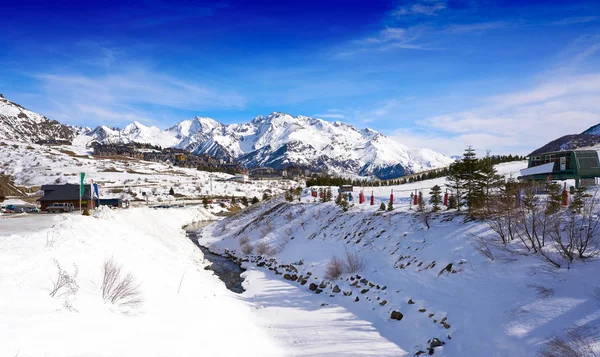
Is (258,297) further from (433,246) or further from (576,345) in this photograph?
(576,345)

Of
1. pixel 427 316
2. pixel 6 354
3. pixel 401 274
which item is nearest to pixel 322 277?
pixel 401 274

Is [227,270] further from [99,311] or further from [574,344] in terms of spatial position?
[574,344]

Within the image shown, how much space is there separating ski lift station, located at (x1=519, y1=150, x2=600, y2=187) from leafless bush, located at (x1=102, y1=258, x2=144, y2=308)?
2693cm

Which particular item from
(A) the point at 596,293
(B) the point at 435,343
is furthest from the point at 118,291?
(A) the point at 596,293

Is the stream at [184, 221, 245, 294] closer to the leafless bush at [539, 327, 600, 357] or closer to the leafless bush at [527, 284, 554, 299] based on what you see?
the leafless bush at [527, 284, 554, 299]

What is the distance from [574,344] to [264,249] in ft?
79.0

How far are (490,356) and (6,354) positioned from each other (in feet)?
37.0

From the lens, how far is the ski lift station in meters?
26.1

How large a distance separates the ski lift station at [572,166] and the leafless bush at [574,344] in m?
19.5

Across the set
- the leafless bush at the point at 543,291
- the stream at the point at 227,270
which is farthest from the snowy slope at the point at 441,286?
the stream at the point at 227,270

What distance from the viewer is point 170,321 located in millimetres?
10969

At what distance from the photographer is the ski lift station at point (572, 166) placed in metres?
26.1

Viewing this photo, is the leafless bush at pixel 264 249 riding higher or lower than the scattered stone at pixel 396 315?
lower

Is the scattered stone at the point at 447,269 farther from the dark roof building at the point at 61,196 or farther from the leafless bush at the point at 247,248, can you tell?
the dark roof building at the point at 61,196
